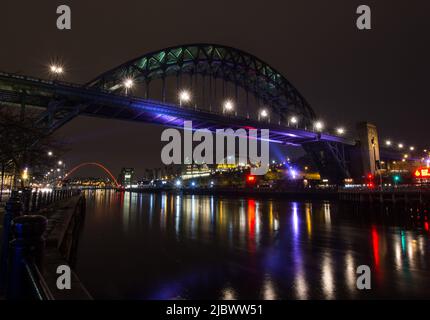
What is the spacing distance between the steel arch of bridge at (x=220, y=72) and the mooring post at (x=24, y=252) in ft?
130

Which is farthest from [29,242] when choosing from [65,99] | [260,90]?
[260,90]

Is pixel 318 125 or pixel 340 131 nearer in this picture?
pixel 318 125

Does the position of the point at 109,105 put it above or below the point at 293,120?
below

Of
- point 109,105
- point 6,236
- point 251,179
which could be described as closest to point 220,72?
point 109,105

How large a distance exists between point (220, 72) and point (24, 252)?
65296mm

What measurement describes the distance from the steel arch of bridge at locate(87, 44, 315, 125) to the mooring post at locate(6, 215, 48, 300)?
130 ft

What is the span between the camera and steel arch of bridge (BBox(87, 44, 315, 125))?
46041mm

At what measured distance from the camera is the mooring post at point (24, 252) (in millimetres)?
2684

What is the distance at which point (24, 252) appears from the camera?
8.91 feet

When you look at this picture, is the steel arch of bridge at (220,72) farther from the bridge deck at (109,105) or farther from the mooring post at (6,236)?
the mooring post at (6,236)

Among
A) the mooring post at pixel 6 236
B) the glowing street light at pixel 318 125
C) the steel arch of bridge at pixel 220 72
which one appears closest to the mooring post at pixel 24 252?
the mooring post at pixel 6 236

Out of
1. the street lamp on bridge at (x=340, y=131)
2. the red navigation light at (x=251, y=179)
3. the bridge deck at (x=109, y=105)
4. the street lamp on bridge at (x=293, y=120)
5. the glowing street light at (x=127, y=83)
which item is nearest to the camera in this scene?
the bridge deck at (x=109, y=105)

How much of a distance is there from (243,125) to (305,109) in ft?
102

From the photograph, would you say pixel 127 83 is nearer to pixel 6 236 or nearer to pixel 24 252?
pixel 6 236
